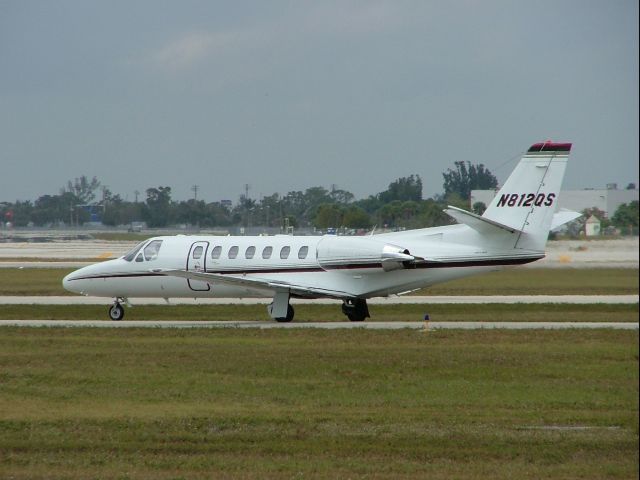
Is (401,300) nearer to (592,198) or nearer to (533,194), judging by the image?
(533,194)

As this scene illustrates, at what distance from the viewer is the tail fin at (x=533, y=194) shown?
106ft

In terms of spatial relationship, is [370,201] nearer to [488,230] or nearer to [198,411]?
[488,230]

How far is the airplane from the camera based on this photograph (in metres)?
32.5

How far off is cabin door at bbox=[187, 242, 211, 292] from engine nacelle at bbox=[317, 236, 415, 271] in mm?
4222

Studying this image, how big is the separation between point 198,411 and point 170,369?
5.02m

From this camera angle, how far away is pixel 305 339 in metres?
28.5

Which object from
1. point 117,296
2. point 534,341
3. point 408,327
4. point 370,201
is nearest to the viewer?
point 534,341

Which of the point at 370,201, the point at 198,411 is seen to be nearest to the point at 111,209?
the point at 370,201

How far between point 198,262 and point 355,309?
5593 mm

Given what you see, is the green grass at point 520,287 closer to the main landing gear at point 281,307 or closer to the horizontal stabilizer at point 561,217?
the horizontal stabilizer at point 561,217

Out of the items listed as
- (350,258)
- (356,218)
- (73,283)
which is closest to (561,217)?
(350,258)

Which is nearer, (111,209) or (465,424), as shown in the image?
(465,424)

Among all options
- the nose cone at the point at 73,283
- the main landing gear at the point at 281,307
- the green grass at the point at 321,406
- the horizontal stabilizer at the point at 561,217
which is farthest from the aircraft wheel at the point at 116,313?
A: the horizontal stabilizer at the point at 561,217

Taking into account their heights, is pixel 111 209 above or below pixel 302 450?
above
